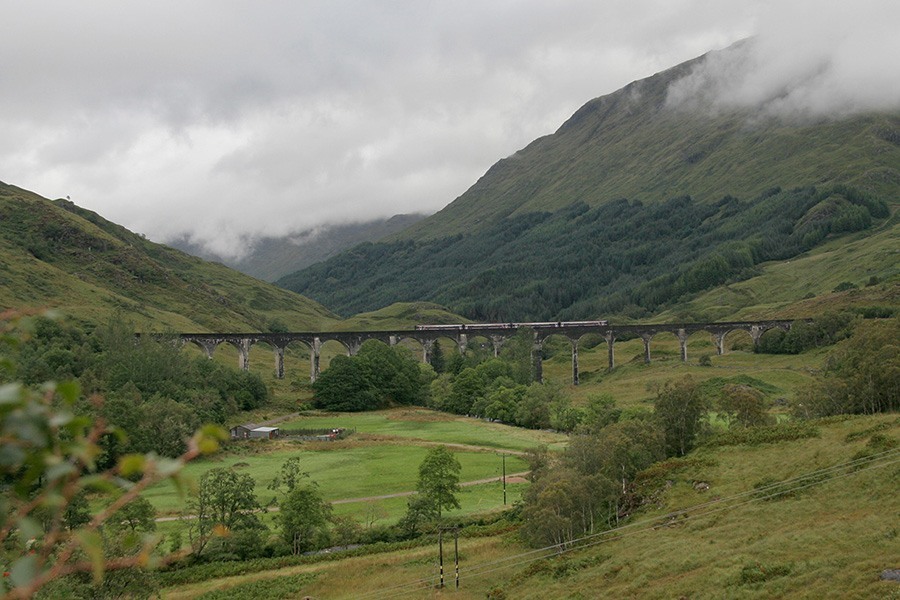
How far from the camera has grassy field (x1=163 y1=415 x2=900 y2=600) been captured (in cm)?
3294

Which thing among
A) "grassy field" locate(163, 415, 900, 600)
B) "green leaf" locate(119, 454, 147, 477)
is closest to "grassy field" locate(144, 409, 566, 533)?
"grassy field" locate(163, 415, 900, 600)

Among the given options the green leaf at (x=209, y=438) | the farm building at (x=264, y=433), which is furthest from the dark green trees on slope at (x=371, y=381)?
the green leaf at (x=209, y=438)

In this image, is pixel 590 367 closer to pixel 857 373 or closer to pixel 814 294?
pixel 814 294

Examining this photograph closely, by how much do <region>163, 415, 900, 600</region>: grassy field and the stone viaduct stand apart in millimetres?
100293

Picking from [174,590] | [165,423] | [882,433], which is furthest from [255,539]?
[882,433]

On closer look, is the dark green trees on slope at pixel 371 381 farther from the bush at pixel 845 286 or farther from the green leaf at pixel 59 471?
the green leaf at pixel 59 471

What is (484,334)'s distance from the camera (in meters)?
172

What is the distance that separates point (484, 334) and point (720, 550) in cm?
13350

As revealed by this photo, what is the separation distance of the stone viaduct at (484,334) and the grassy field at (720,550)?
100 m

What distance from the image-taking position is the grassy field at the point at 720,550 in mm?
32938

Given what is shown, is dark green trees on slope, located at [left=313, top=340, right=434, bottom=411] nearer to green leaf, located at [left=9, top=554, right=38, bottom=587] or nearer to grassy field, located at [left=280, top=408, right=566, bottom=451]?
grassy field, located at [left=280, top=408, right=566, bottom=451]

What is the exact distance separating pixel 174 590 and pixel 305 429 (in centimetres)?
5986

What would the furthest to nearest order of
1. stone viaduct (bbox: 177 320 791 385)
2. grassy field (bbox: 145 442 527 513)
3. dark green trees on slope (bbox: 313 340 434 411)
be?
stone viaduct (bbox: 177 320 791 385)
dark green trees on slope (bbox: 313 340 434 411)
grassy field (bbox: 145 442 527 513)

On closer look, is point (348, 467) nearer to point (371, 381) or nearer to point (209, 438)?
point (371, 381)
